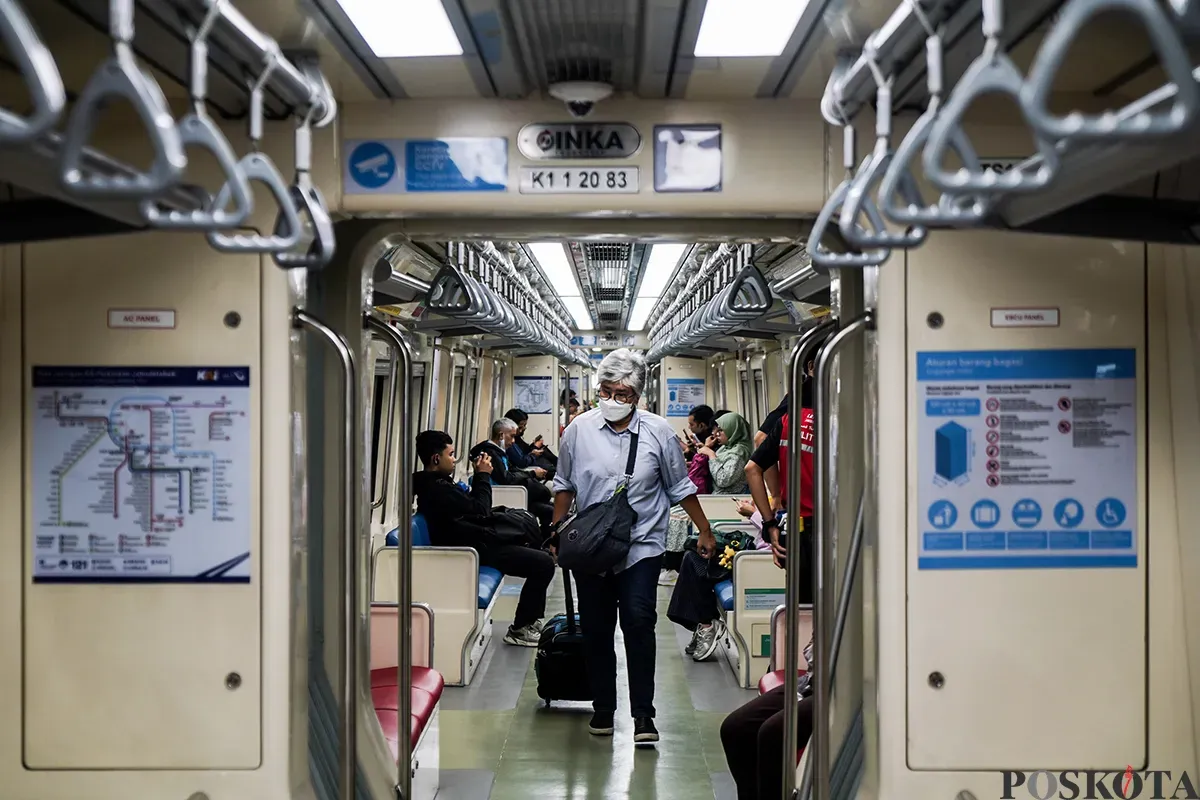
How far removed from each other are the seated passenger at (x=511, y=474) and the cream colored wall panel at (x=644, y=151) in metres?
7.51

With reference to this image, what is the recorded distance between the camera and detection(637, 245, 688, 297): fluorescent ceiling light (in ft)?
26.8

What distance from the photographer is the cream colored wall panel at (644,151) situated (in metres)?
2.80

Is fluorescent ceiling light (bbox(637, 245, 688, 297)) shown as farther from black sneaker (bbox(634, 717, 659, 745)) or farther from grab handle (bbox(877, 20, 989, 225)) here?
grab handle (bbox(877, 20, 989, 225))

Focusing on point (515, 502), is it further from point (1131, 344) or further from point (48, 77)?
point (48, 77)

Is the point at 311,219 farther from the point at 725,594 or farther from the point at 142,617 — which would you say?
the point at 725,594

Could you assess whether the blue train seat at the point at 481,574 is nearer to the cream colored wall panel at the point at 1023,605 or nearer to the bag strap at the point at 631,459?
the bag strap at the point at 631,459

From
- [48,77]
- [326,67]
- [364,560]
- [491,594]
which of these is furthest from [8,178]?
[491,594]

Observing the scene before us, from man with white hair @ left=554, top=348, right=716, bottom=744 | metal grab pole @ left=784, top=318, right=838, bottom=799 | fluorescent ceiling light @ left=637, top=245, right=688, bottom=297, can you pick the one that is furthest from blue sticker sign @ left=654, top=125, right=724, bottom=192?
fluorescent ceiling light @ left=637, top=245, right=688, bottom=297

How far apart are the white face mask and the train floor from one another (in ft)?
5.46

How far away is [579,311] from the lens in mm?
15703

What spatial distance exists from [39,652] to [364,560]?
3.53 feet

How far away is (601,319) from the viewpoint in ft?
60.4

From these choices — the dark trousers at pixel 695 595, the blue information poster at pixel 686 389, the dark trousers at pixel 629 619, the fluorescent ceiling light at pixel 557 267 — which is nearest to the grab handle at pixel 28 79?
the dark trousers at pixel 629 619

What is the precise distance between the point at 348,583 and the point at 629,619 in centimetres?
256
